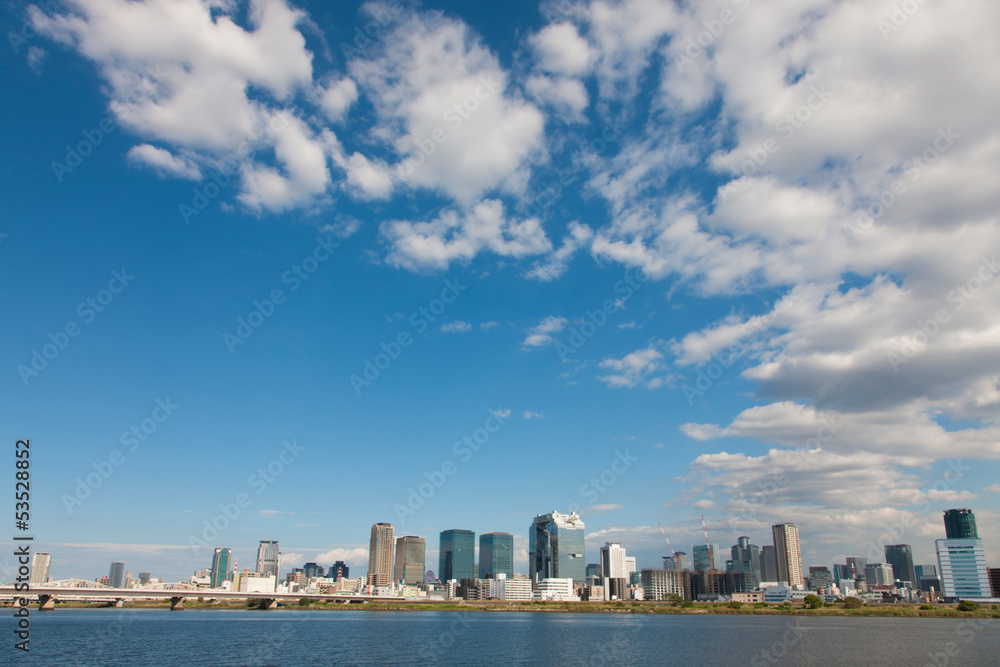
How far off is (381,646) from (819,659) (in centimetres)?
6274

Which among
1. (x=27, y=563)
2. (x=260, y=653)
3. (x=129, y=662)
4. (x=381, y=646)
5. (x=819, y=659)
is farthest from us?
(x=381, y=646)

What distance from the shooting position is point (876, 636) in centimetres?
10750

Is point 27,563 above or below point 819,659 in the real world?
above

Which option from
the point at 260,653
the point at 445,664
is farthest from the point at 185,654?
the point at 445,664

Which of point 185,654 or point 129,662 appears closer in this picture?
point 129,662

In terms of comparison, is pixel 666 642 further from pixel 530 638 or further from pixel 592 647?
pixel 530 638

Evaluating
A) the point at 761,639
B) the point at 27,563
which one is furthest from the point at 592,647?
the point at 27,563

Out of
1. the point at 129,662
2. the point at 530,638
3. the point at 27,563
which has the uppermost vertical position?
the point at 27,563

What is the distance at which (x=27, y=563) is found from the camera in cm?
3828

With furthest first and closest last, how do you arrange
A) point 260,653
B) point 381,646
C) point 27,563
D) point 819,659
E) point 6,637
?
point 6,637
point 381,646
point 260,653
point 819,659
point 27,563

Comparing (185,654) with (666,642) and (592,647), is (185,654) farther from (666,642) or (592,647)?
(666,642)

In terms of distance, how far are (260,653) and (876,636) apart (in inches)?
4211

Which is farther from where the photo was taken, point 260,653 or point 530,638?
point 530,638

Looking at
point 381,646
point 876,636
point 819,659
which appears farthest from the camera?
point 876,636
